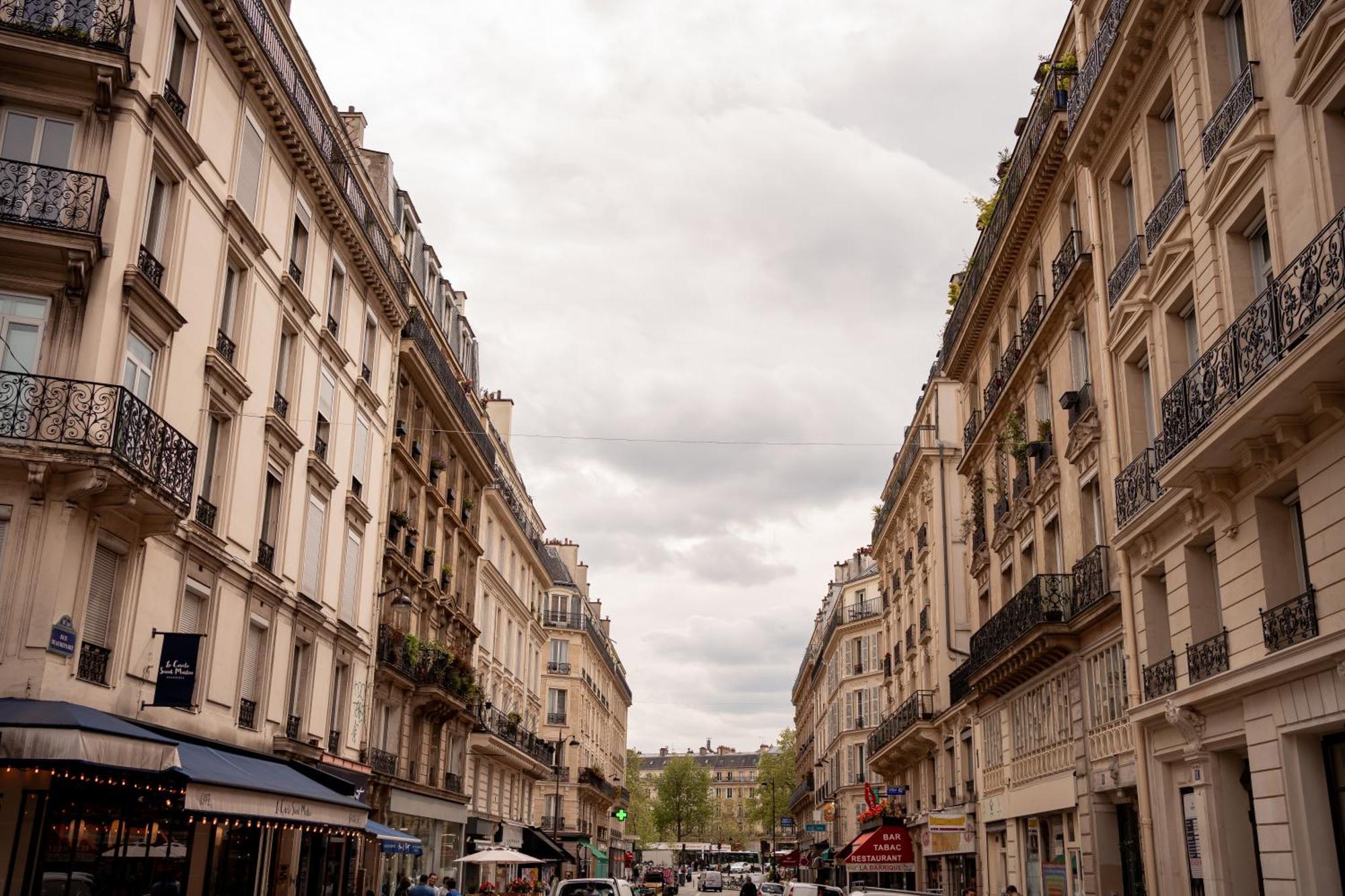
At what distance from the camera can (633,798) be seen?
113812mm

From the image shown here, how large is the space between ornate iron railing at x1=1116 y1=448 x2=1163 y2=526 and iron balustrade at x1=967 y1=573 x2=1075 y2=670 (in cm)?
355

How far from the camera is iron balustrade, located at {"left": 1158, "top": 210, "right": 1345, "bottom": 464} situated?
1134cm

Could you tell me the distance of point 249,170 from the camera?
21453mm

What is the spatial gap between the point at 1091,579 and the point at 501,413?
3554 cm

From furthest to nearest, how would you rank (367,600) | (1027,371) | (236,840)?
1. (367,600)
2. (1027,371)
3. (236,840)

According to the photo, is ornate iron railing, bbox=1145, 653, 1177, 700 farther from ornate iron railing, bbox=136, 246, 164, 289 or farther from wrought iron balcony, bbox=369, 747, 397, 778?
wrought iron balcony, bbox=369, 747, 397, 778

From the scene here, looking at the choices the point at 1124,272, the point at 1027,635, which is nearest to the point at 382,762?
the point at 1027,635

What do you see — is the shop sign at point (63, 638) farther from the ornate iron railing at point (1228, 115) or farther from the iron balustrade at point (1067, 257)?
the iron balustrade at point (1067, 257)

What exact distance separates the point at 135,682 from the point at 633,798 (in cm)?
10096

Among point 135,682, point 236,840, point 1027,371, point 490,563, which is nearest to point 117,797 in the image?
point 135,682

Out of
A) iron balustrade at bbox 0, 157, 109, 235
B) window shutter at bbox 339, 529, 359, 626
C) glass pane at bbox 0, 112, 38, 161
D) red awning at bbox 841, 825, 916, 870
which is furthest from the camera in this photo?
red awning at bbox 841, 825, 916, 870

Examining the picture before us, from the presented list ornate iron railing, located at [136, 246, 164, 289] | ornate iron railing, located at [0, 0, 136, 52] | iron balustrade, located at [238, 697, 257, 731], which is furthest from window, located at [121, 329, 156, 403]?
iron balustrade, located at [238, 697, 257, 731]

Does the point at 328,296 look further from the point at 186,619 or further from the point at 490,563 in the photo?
the point at 490,563

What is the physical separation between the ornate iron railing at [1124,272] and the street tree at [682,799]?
112 meters
